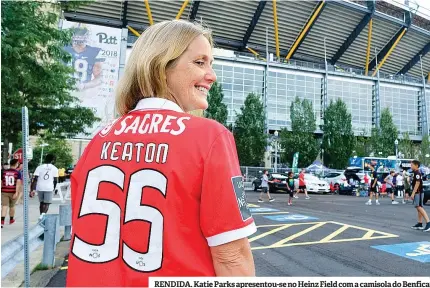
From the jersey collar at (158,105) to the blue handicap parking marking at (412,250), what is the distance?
5.71 m

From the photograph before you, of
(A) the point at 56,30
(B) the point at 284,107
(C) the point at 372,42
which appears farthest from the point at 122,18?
(A) the point at 56,30

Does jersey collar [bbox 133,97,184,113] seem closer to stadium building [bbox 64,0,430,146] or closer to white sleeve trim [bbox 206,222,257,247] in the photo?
white sleeve trim [bbox 206,222,257,247]

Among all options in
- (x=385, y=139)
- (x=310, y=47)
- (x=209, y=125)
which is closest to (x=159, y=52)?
(x=209, y=125)

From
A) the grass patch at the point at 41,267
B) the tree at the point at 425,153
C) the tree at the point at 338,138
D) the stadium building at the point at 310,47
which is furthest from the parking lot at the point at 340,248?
the tree at the point at 425,153

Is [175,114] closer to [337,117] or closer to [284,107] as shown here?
[337,117]

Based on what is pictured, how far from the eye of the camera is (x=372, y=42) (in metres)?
63.8

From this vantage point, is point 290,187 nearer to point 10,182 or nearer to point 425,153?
point 10,182

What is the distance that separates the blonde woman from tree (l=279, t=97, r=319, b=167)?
4174cm

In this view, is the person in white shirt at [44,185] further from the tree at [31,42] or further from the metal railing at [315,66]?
the metal railing at [315,66]

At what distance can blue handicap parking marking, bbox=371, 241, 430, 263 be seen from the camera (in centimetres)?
589

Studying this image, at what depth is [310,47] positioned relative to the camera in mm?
61812

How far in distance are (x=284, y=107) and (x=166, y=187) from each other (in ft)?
172

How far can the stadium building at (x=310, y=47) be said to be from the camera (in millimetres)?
51344

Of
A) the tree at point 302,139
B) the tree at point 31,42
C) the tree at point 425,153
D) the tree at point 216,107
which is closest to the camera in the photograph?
the tree at point 31,42
